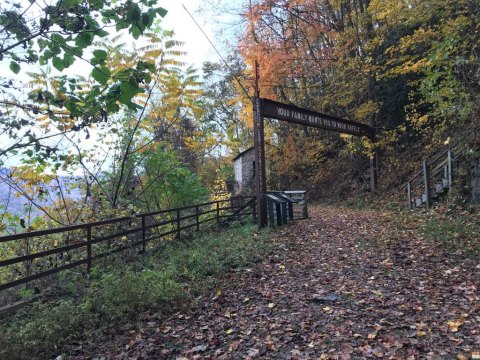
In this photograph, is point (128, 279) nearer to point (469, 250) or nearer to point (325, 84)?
point (469, 250)

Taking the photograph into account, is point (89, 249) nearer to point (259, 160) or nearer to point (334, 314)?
point (334, 314)

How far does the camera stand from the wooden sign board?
1227cm

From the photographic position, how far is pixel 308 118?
45.9 ft

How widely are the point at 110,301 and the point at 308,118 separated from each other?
10.8m

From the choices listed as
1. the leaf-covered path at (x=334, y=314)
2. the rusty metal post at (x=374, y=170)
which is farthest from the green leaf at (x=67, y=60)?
the rusty metal post at (x=374, y=170)

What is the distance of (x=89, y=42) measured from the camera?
2836 mm

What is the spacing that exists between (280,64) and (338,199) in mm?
8695

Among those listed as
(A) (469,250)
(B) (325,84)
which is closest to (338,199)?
(B) (325,84)

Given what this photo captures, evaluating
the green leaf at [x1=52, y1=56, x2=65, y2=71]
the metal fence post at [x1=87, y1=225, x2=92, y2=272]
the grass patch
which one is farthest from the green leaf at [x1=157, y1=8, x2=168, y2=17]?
the metal fence post at [x1=87, y1=225, x2=92, y2=272]

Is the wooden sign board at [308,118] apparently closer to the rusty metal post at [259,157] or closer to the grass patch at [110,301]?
the rusty metal post at [259,157]

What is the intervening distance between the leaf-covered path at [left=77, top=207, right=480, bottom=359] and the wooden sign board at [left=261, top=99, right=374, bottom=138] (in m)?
6.10

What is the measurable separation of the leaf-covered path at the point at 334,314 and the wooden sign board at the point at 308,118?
6.10 m

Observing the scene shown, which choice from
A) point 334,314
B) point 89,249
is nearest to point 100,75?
point 334,314

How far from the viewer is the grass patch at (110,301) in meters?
4.45
